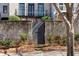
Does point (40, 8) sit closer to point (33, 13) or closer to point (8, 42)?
point (33, 13)

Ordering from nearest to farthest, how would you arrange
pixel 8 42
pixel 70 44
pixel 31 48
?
pixel 70 44
pixel 31 48
pixel 8 42

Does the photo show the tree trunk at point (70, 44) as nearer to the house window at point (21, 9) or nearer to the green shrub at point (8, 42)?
the green shrub at point (8, 42)

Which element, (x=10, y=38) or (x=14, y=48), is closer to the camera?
(x=14, y=48)

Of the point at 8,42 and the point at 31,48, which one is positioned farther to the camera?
the point at 8,42

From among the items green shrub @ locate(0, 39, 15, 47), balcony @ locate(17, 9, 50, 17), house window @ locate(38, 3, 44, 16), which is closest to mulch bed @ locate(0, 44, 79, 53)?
green shrub @ locate(0, 39, 15, 47)

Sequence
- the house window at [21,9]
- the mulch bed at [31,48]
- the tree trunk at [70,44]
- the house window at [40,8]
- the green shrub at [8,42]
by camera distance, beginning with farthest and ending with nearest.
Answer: the house window at [40,8]
the house window at [21,9]
the green shrub at [8,42]
the mulch bed at [31,48]
the tree trunk at [70,44]

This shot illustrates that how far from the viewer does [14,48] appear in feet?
24.1

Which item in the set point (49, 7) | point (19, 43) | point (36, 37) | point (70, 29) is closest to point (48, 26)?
point (36, 37)

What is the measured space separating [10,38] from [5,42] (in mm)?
315

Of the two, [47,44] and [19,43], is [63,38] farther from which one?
[19,43]

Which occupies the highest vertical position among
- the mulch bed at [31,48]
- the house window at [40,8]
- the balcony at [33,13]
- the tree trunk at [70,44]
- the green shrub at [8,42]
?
the house window at [40,8]

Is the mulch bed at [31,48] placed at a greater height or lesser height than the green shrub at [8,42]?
lesser

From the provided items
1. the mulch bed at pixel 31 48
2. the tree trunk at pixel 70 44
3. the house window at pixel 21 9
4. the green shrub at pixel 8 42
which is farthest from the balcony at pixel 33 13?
the tree trunk at pixel 70 44

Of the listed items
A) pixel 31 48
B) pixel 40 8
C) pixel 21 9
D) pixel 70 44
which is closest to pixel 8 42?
pixel 31 48
